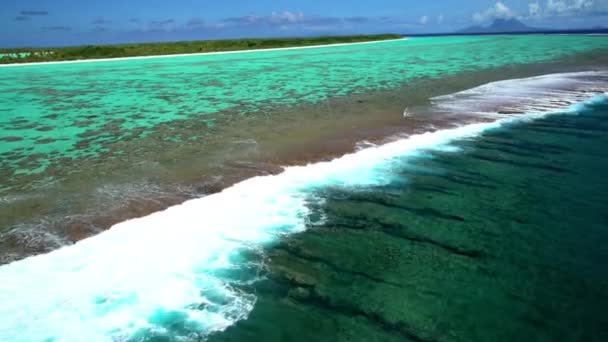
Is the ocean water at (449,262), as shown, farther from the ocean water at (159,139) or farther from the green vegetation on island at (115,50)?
the green vegetation on island at (115,50)

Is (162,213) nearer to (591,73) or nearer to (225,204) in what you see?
(225,204)

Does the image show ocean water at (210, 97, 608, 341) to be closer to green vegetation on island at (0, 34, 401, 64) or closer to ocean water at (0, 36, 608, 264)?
ocean water at (0, 36, 608, 264)

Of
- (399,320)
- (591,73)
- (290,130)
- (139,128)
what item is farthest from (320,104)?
(591,73)

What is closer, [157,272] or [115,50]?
[157,272]

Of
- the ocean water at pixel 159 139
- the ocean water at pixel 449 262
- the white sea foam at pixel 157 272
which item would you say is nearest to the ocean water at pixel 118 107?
the ocean water at pixel 159 139

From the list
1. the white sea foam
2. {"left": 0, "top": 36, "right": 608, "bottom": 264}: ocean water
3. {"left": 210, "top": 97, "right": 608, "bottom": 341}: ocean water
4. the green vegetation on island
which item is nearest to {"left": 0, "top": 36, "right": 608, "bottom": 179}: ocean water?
{"left": 0, "top": 36, "right": 608, "bottom": 264}: ocean water

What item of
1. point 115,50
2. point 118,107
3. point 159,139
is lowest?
point 159,139

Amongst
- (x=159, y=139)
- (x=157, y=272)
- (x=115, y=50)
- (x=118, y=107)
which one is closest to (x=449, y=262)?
(x=157, y=272)

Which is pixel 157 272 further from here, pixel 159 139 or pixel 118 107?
pixel 118 107
